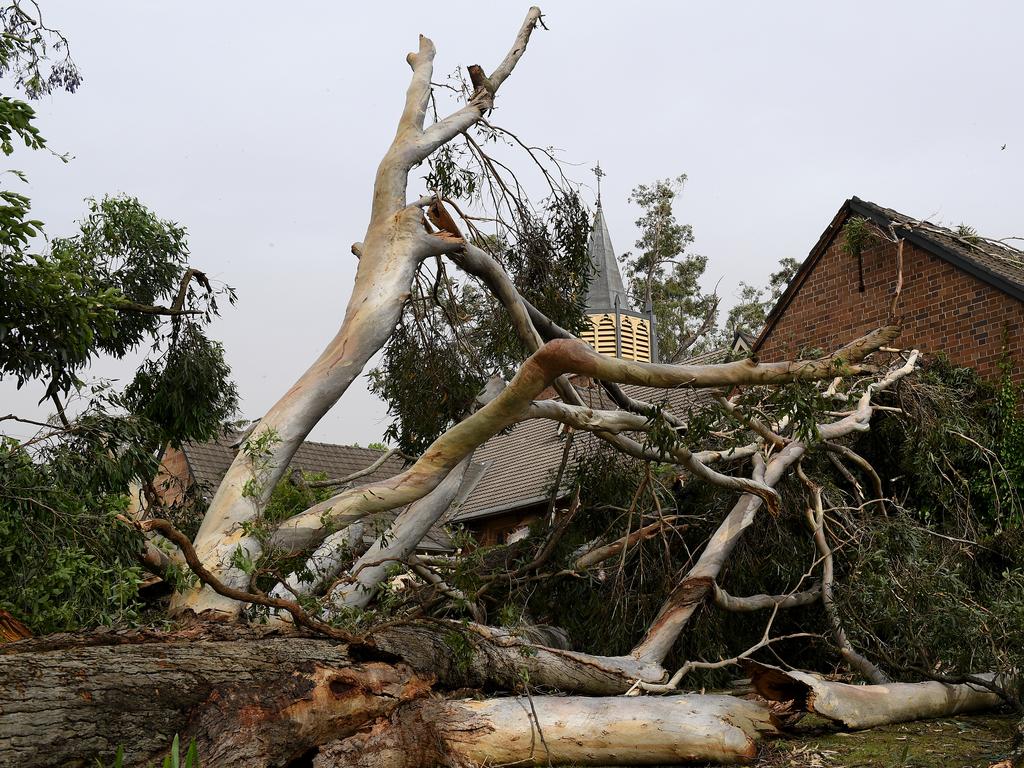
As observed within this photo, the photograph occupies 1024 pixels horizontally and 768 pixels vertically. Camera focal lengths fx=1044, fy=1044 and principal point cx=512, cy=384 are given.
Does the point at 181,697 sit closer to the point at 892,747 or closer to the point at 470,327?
the point at 892,747

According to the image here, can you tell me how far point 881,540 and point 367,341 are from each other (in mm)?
4612

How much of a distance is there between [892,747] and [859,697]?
49cm

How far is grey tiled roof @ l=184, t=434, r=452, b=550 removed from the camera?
18734 mm

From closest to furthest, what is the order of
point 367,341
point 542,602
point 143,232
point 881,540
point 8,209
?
point 8,209 < point 367,341 < point 881,540 < point 542,602 < point 143,232

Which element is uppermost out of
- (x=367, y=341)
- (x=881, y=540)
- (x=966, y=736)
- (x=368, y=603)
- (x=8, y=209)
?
(x=8, y=209)

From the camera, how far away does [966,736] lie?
7.05 m

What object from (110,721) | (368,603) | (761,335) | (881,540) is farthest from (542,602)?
(761,335)

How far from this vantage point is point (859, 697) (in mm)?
6941

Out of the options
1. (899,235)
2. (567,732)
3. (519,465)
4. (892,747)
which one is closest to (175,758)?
(567,732)

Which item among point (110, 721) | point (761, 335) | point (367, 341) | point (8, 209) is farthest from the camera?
point (761, 335)

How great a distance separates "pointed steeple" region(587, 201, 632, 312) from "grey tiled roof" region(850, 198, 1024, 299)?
19.5m

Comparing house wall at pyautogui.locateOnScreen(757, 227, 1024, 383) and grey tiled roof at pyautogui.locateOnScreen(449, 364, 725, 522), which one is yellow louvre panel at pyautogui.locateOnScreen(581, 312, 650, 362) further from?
house wall at pyautogui.locateOnScreen(757, 227, 1024, 383)

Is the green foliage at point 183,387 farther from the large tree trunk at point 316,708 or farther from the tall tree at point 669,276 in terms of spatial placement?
the tall tree at point 669,276

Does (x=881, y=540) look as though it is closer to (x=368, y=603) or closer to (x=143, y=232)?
(x=368, y=603)
